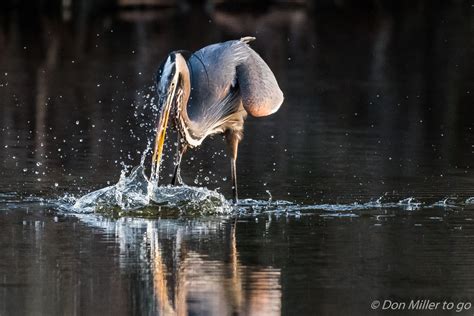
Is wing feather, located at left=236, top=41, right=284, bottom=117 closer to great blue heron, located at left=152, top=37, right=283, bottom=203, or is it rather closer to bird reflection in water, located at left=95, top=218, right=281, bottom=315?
great blue heron, located at left=152, top=37, right=283, bottom=203

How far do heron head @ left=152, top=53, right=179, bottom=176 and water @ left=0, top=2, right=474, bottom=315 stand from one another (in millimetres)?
443

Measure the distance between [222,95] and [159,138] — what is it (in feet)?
5.86

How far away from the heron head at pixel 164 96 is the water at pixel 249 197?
443mm

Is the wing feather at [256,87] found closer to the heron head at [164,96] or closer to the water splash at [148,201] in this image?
the heron head at [164,96]

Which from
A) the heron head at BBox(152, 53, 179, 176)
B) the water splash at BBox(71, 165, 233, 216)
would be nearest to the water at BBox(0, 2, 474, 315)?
the water splash at BBox(71, 165, 233, 216)

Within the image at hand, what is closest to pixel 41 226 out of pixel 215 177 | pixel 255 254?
pixel 255 254

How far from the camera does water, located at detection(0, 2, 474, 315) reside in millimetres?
8180

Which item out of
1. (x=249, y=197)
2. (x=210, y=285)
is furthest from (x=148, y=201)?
(x=210, y=285)

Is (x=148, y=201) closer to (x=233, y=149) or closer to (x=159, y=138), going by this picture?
(x=159, y=138)

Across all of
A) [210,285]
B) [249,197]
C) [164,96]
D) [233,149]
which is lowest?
[210,285]

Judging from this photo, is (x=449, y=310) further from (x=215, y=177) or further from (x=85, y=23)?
(x=85, y=23)

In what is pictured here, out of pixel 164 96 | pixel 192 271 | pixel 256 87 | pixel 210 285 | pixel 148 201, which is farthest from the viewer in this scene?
pixel 256 87

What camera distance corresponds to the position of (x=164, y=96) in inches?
431

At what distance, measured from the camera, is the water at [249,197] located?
8.18 metres
